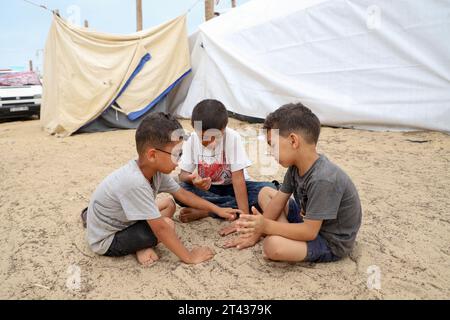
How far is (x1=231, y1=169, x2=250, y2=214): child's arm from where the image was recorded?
2.08 m

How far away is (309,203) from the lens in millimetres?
1440

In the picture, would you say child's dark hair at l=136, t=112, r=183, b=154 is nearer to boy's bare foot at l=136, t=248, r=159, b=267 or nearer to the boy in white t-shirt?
the boy in white t-shirt

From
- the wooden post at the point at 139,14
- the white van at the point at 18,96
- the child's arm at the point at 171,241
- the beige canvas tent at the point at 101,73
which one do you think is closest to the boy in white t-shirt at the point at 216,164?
the child's arm at the point at 171,241

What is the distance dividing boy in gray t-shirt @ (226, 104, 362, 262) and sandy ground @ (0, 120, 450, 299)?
103mm

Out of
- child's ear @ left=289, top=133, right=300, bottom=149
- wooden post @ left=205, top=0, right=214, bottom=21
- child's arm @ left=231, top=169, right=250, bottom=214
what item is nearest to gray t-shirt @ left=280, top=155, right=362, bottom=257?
child's ear @ left=289, top=133, right=300, bottom=149

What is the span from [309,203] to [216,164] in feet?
2.79

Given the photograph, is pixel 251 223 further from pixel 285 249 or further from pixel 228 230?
pixel 228 230

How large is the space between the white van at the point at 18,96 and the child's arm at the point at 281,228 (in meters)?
8.04

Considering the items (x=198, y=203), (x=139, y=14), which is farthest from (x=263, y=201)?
(x=139, y=14)

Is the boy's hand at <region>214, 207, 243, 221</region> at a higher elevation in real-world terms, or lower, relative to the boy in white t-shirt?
lower

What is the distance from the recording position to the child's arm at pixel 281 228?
147cm
